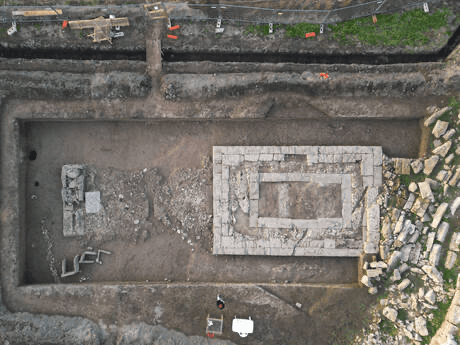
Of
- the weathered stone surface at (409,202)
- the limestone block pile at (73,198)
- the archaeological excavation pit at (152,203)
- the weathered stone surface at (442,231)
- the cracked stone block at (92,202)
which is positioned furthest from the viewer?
the archaeological excavation pit at (152,203)

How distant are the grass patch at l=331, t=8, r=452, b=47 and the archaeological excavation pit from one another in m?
2.60

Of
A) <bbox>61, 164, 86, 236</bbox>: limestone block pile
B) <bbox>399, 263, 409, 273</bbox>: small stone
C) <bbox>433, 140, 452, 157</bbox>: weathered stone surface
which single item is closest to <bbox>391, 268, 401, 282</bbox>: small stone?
<bbox>399, 263, 409, 273</bbox>: small stone

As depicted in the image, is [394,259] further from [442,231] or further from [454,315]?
[454,315]

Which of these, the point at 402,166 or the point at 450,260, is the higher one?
the point at 402,166

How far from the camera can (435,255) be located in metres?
10.0

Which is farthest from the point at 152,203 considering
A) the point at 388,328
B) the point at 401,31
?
the point at 401,31

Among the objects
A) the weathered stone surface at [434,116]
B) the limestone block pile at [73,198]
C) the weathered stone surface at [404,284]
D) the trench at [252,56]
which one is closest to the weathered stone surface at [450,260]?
the weathered stone surface at [404,284]

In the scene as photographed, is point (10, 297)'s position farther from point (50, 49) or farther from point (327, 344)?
point (327, 344)

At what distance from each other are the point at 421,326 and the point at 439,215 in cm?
325

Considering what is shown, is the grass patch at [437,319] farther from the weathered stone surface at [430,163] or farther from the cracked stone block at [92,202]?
the cracked stone block at [92,202]

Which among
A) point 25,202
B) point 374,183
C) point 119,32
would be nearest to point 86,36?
point 119,32

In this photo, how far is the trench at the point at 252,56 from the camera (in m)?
10.9

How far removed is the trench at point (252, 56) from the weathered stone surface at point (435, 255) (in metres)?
5.90

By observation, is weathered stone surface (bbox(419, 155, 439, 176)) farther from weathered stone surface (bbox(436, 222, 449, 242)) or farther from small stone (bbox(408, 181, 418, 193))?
weathered stone surface (bbox(436, 222, 449, 242))
